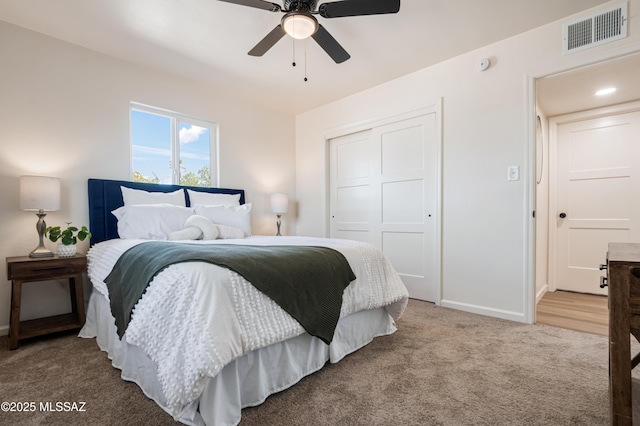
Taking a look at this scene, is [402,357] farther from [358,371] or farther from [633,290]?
[633,290]

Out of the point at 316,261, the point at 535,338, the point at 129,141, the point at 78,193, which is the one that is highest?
the point at 129,141

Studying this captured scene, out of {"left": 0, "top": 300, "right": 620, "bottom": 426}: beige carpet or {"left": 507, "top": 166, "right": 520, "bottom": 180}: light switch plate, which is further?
{"left": 507, "top": 166, "right": 520, "bottom": 180}: light switch plate

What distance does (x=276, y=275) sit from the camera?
1.58m

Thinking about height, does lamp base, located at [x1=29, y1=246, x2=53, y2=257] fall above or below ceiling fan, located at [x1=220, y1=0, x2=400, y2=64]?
below

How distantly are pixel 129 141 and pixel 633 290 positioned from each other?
3842 millimetres

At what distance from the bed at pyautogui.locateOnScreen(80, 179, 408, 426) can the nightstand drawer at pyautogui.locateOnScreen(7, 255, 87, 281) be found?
0.10 metres

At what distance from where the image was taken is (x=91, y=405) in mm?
1495

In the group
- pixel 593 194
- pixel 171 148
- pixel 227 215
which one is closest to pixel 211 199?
pixel 227 215

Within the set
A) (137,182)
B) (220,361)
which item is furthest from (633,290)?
(137,182)

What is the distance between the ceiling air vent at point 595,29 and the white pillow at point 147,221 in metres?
3.70

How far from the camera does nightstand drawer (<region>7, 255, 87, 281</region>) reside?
218 cm

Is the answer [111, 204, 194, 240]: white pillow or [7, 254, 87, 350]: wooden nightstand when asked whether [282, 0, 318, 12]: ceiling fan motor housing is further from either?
[7, 254, 87, 350]: wooden nightstand

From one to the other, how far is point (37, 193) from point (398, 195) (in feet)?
11.2

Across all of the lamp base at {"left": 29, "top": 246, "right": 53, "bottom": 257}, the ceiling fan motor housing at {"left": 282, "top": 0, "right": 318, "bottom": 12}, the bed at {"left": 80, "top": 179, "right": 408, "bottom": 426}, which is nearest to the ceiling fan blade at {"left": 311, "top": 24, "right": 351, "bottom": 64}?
the ceiling fan motor housing at {"left": 282, "top": 0, "right": 318, "bottom": 12}
